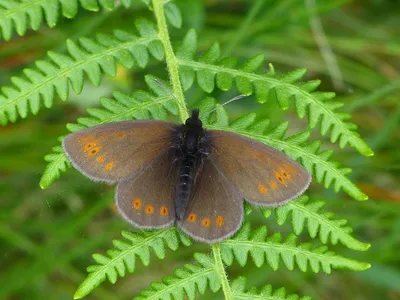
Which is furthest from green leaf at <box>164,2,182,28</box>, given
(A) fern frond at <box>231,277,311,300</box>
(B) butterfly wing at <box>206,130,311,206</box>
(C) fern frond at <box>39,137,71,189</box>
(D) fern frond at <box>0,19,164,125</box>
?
(A) fern frond at <box>231,277,311,300</box>

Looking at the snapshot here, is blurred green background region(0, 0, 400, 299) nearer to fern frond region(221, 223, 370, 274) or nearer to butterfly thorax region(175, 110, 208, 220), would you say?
butterfly thorax region(175, 110, 208, 220)

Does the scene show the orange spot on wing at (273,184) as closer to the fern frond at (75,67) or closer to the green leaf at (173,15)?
the fern frond at (75,67)

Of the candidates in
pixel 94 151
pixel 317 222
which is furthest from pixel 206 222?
pixel 94 151

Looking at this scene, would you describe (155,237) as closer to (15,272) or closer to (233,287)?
(233,287)

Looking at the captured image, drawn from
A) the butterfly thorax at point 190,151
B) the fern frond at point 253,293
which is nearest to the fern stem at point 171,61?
the butterfly thorax at point 190,151

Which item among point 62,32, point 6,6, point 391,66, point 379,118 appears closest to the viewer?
point 6,6

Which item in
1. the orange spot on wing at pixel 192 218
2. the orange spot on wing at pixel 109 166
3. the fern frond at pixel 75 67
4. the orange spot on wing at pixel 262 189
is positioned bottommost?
the orange spot on wing at pixel 192 218

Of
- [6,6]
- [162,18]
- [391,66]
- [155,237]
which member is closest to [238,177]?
[155,237]

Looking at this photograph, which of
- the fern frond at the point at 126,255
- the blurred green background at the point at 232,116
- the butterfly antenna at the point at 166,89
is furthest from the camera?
the blurred green background at the point at 232,116
